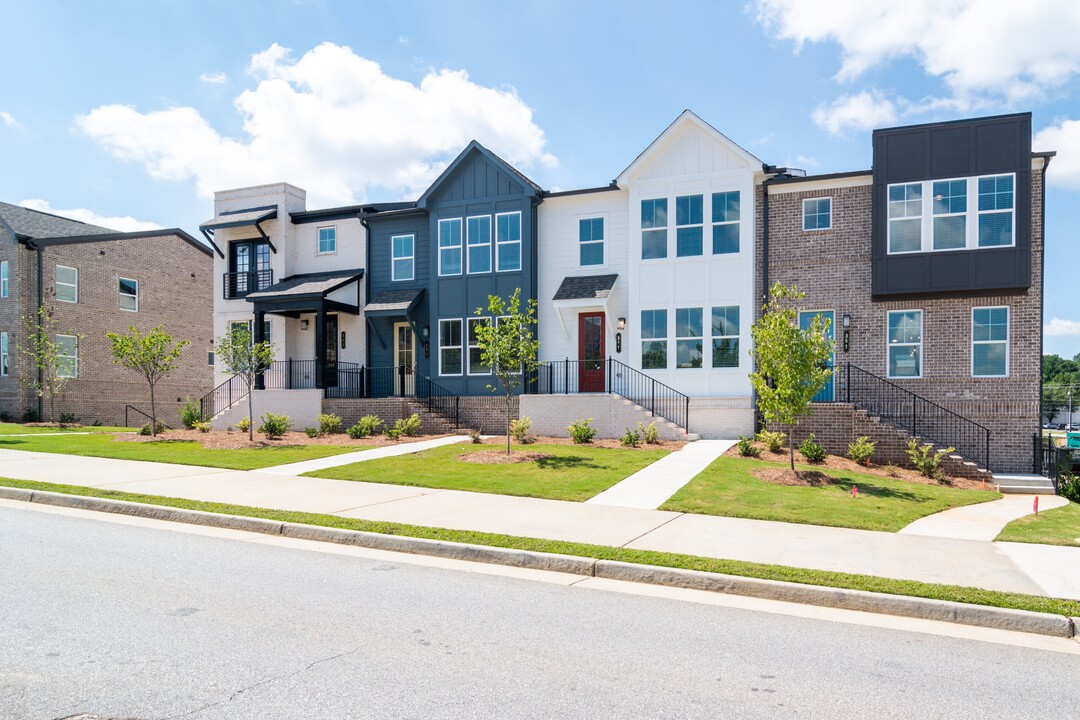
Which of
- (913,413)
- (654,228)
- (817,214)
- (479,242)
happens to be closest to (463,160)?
(479,242)

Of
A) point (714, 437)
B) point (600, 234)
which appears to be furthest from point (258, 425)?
point (714, 437)

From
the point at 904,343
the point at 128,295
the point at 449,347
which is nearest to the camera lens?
the point at 904,343

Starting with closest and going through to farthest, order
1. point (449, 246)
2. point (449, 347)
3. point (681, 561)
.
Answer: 1. point (681, 561)
2. point (449, 347)
3. point (449, 246)

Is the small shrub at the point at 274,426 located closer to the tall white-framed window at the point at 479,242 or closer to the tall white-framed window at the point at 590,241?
the tall white-framed window at the point at 479,242

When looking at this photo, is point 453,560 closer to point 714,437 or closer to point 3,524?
point 3,524

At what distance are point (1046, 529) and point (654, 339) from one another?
40.0 feet

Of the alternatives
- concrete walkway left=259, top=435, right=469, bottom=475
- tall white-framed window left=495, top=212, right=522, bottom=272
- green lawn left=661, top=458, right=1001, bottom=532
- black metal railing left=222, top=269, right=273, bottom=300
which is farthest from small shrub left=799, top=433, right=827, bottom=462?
black metal railing left=222, top=269, right=273, bottom=300

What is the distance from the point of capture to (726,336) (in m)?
20.1

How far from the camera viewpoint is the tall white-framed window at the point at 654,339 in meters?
20.8

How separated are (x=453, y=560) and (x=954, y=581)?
494cm

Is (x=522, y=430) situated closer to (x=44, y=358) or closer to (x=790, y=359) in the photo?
(x=790, y=359)

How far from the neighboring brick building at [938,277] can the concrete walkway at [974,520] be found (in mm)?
5033

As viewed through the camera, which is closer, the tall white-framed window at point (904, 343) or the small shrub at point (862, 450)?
the small shrub at point (862, 450)

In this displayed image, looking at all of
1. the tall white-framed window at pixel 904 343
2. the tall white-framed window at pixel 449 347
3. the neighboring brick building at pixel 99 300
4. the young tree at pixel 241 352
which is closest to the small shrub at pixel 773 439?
the tall white-framed window at pixel 904 343
